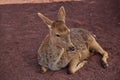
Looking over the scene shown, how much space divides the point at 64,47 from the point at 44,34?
1.70 meters

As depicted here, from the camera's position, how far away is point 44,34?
8.59 metres

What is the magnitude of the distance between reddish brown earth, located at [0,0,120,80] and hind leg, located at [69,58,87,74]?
3.1 inches

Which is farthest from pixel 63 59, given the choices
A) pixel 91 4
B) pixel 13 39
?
pixel 91 4

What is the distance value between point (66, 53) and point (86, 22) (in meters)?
1.96

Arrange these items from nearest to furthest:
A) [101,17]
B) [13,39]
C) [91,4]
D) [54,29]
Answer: [54,29]
[13,39]
[101,17]
[91,4]

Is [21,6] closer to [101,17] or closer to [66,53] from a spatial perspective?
[101,17]

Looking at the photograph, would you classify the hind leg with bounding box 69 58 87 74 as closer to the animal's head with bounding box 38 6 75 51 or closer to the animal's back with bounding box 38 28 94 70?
the animal's back with bounding box 38 28 94 70

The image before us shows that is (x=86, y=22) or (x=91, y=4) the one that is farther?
(x=91, y=4)

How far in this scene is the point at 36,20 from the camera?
935 centimetres

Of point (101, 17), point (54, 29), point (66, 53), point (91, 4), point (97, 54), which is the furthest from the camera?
point (91, 4)

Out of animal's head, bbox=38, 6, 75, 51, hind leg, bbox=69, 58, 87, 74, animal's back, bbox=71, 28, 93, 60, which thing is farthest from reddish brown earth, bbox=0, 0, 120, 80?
animal's head, bbox=38, 6, 75, 51

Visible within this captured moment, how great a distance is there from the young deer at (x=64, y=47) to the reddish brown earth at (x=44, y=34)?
14 cm

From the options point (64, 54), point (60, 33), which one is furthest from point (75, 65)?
point (60, 33)

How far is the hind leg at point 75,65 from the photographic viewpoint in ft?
23.7
